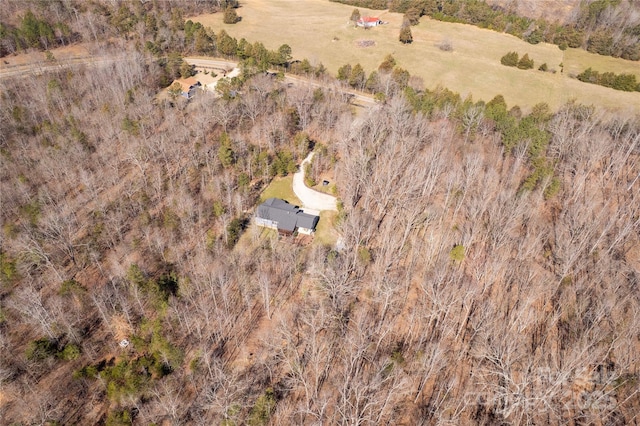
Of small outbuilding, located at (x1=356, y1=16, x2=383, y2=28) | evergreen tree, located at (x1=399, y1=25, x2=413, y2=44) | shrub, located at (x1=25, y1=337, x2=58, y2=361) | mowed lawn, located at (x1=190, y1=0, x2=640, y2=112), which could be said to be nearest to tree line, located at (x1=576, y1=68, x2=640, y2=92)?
mowed lawn, located at (x1=190, y1=0, x2=640, y2=112)

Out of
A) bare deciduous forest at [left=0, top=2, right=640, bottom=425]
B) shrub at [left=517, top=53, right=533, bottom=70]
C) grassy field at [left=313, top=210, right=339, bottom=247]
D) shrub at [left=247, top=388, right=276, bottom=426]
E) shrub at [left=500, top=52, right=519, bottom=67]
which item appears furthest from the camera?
shrub at [left=500, top=52, right=519, bottom=67]

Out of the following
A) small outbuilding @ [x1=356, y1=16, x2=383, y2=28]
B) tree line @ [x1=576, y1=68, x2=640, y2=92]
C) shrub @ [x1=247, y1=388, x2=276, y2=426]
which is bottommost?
shrub @ [x1=247, y1=388, x2=276, y2=426]

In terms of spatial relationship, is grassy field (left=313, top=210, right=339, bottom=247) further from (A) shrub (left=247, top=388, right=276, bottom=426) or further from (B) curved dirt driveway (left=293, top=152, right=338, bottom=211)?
(A) shrub (left=247, top=388, right=276, bottom=426)

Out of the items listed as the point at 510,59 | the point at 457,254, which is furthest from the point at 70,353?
the point at 510,59

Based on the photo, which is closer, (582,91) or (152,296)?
(152,296)

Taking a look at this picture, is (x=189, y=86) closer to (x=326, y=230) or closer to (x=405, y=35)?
(x=326, y=230)

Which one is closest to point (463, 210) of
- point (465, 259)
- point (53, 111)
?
point (465, 259)

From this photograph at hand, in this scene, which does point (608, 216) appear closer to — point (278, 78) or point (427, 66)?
point (427, 66)
